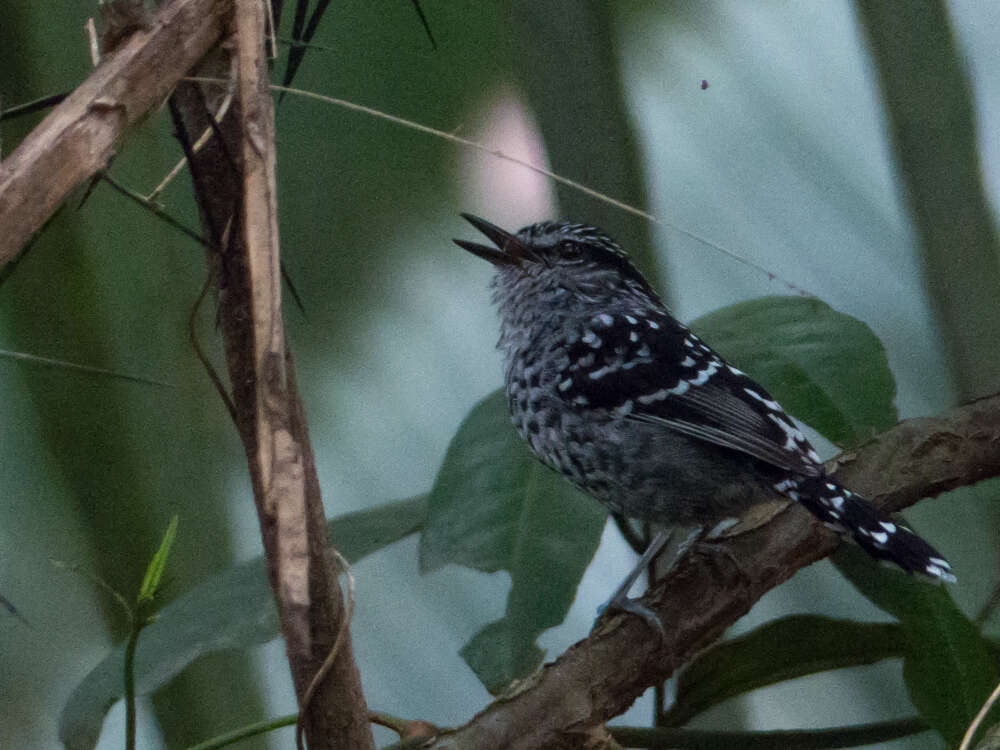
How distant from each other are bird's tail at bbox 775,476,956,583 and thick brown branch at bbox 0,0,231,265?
106cm

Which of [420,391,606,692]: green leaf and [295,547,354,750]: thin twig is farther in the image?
[420,391,606,692]: green leaf

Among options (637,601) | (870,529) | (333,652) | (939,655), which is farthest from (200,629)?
(939,655)

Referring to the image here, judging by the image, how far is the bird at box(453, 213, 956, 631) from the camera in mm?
1591

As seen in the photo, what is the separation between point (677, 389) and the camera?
5.55 feet

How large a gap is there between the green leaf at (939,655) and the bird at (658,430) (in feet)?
0.27

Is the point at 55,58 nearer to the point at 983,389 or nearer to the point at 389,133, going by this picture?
the point at 389,133

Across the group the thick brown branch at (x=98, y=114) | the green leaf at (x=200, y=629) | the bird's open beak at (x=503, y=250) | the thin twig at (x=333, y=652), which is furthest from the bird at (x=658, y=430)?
the thick brown branch at (x=98, y=114)

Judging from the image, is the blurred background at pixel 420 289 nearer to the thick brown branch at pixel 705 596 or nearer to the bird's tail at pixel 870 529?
the thick brown branch at pixel 705 596

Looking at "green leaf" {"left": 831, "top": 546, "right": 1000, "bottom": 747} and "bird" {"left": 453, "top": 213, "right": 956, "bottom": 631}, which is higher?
"bird" {"left": 453, "top": 213, "right": 956, "bottom": 631}

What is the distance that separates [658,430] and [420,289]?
3.39 feet

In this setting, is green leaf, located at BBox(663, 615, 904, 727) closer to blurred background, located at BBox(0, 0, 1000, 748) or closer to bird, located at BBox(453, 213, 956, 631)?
bird, located at BBox(453, 213, 956, 631)

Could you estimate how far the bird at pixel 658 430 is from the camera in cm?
159

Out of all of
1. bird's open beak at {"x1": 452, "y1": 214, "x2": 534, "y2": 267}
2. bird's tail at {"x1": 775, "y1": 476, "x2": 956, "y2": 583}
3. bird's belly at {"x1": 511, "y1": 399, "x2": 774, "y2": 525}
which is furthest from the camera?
bird's open beak at {"x1": 452, "y1": 214, "x2": 534, "y2": 267}

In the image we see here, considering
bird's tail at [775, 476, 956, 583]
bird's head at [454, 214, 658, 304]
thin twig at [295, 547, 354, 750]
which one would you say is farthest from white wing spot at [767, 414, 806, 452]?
thin twig at [295, 547, 354, 750]
